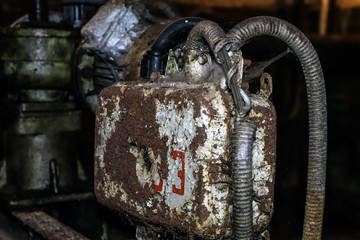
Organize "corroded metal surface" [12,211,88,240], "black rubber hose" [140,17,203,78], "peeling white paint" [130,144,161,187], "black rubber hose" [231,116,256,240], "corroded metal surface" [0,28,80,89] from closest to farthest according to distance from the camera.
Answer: "black rubber hose" [231,116,256,240] → "peeling white paint" [130,144,161,187] → "black rubber hose" [140,17,203,78] → "corroded metal surface" [12,211,88,240] → "corroded metal surface" [0,28,80,89]

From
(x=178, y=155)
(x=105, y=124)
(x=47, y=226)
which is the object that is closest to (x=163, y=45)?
(x=105, y=124)

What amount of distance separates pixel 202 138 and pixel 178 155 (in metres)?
0.07

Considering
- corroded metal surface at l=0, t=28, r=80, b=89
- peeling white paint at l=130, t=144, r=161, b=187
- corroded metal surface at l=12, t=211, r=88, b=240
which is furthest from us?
corroded metal surface at l=0, t=28, r=80, b=89

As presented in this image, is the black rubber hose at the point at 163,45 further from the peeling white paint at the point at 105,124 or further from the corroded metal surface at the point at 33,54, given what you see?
the corroded metal surface at the point at 33,54

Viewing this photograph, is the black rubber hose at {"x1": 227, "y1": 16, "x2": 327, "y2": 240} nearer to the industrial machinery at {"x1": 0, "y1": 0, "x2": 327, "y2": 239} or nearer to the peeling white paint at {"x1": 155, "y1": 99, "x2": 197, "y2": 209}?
the industrial machinery at {"x1": 0, "y1": 0, "x2": 327, "y2": 239}

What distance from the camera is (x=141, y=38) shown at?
1.40 meters

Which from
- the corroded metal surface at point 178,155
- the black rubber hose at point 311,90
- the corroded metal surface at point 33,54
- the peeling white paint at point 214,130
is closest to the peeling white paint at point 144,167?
the corroded metal surface at point 178,155

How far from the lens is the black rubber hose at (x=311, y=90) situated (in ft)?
3.12

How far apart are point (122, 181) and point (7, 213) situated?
2.70 feet

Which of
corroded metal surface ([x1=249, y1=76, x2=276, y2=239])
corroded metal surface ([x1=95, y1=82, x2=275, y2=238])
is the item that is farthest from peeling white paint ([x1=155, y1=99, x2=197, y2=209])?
corroded metal surface ([x1=249, y1=76, x2=276, y2=239])

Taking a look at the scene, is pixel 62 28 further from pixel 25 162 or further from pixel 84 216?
pixel 84 216

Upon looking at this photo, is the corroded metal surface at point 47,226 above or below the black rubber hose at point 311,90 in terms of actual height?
below

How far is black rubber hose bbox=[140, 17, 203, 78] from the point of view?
44.9 inches

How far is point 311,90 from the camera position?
0.97 meters
